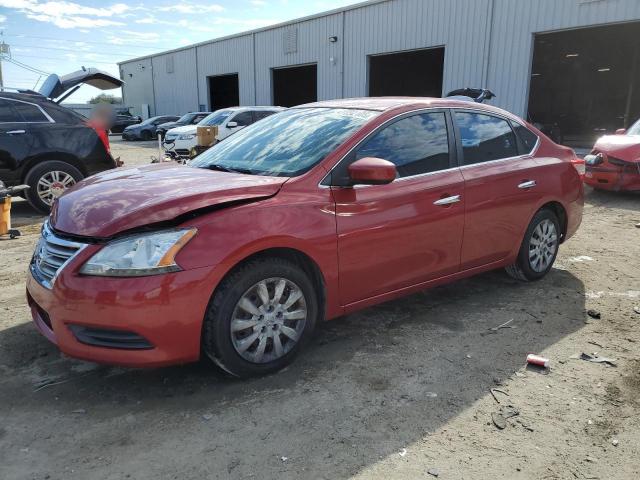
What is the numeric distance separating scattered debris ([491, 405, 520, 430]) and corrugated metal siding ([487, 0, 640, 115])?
13430mm

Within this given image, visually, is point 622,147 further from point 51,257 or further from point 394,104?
point 51,257

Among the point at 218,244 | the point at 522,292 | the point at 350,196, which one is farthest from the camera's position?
Answer: the point at 522,292

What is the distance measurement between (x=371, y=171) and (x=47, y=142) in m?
6.24

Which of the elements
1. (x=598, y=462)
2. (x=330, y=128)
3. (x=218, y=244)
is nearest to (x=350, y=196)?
(x=330, y=128)

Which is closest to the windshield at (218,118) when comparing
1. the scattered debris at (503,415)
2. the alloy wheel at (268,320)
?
the alloy wheel at (268,320)

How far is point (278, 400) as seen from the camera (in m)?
2.96

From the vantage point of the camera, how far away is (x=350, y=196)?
335 cm

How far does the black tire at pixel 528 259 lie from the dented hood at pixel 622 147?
17.7ft

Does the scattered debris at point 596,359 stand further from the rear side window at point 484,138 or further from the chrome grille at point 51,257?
the chrome grille at point 51,257

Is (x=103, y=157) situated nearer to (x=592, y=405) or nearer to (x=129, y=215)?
(x=129, y=215)

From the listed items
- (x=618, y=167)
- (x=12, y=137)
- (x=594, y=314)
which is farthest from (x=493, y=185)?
(x=12, y=137)

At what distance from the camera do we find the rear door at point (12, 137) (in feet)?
24.1

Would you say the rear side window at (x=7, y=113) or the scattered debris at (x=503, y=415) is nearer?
the scattered debris at (x=503, y=415)

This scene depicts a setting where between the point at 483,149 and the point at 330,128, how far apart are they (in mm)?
1393
